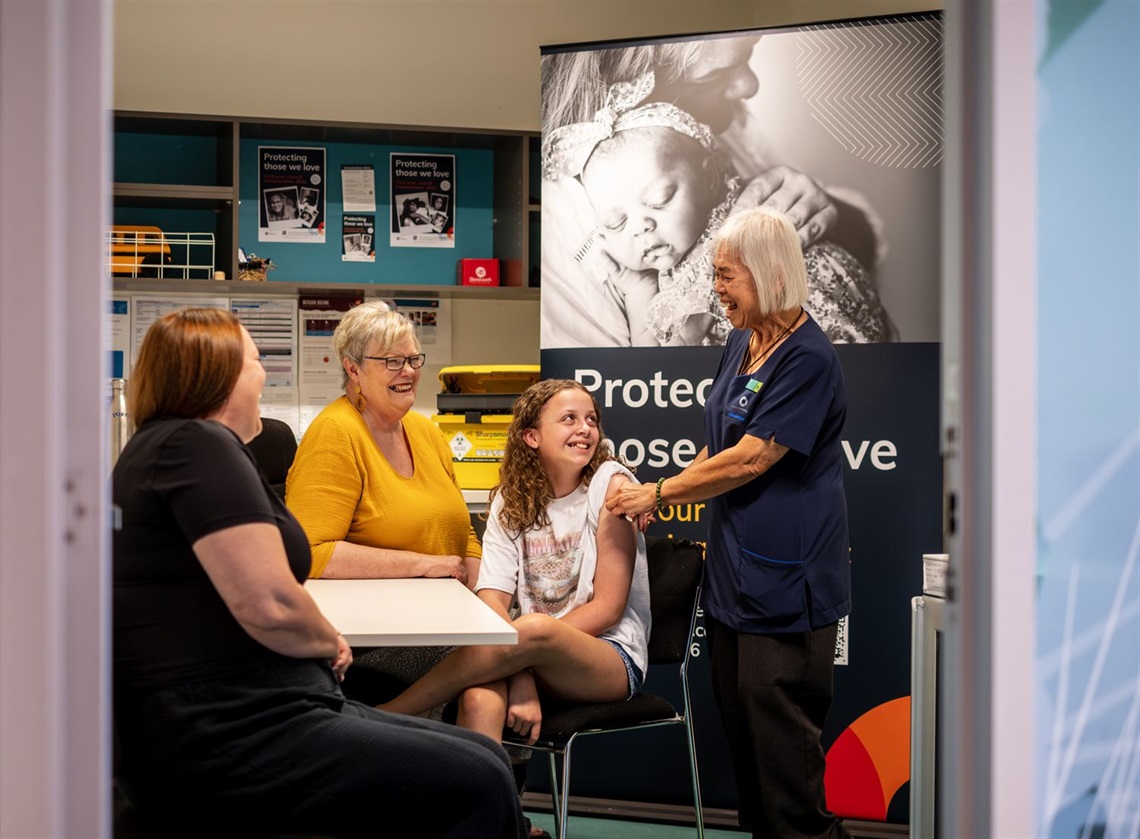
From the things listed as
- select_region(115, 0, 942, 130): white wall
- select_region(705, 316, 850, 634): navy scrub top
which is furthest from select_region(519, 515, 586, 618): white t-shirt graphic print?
select_region(115, 0, 942, 130): white wall

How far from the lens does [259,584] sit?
175cm

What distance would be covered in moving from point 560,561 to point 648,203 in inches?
47.3

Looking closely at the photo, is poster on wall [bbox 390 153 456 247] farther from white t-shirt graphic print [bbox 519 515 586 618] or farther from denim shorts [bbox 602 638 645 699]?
denim shorts [bbox 602 638 645 699]

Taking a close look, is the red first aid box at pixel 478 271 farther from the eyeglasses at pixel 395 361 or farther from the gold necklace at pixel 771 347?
the gold necklace at pixel 771 347

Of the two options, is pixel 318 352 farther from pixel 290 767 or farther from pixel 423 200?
pixel 290 767

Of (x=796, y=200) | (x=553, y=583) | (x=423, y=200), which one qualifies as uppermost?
(x=423, y=200)

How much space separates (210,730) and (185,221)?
3121mm

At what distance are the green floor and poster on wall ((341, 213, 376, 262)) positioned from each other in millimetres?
2212

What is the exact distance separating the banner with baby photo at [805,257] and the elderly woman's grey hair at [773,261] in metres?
0.67

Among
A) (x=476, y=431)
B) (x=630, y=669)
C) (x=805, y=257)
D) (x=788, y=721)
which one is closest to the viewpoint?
(x=788, y=721)

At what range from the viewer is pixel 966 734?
147 cm

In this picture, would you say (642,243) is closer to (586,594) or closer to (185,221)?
(586,594)

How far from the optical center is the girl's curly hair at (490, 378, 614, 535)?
2.96m

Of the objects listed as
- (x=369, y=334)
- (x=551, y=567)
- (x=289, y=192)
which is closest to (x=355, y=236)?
(x=289, y=192)
